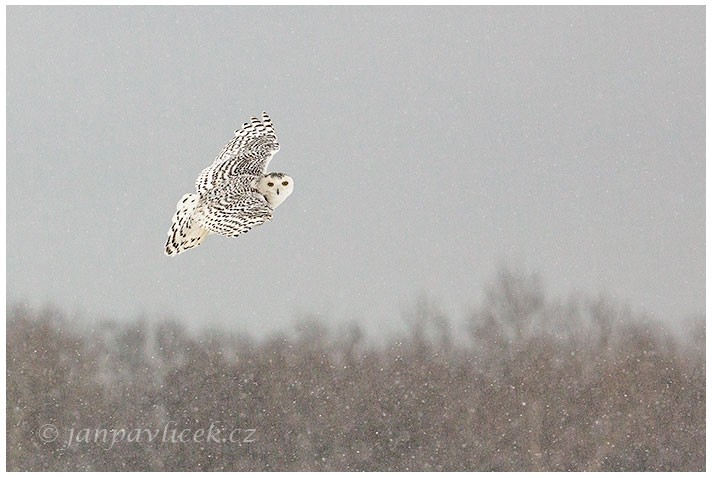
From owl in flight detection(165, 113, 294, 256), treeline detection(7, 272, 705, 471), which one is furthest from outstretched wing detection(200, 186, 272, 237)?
treeline detection(7, 272, 705, 471)

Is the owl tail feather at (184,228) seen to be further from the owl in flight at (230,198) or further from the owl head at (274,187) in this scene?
the owl head at (274,187)

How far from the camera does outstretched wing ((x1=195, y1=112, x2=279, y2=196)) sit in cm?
363

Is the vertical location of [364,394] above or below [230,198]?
below

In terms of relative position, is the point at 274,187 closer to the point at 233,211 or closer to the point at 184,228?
the point at 233,211

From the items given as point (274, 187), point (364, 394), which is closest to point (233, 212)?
point (274, 187)

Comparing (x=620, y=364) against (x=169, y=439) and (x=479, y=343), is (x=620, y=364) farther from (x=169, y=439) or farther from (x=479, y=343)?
(x=169, y=439)

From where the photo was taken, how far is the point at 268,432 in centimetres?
682

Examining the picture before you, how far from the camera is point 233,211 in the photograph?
11.6 ft

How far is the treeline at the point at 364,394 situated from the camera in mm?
6730

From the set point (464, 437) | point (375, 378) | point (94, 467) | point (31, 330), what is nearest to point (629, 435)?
point (464, 437)

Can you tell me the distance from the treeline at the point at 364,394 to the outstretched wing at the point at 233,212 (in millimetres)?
3288

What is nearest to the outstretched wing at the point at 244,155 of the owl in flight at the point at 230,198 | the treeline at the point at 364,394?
the owl in flight at the point at 230,198

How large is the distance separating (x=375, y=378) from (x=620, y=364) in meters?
1.76

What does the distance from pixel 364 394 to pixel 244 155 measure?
363 centimetres
